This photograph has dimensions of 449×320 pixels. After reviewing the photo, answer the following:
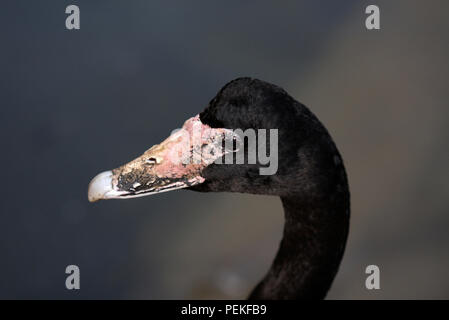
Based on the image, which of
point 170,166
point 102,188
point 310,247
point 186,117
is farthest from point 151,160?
point 186,117

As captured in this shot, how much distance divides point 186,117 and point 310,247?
90.8 inches

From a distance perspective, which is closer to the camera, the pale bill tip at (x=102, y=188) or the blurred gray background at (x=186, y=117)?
the pale bill tip at (x=102, y=188)

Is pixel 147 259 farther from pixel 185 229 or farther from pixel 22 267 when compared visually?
pixel 22 267

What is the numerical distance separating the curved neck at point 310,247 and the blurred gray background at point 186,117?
4.04 ft

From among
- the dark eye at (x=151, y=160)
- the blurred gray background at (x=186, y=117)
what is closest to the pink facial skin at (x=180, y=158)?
the dark eye at (x=151, y=160)

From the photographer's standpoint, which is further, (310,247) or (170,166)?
(310,247)

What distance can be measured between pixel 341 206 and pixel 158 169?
656 mm

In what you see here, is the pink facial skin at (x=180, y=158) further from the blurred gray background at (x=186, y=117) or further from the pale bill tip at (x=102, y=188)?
the blurred gray background at (x=186, y=117)

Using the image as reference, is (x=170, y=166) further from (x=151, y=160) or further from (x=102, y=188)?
(x=102, y=188)

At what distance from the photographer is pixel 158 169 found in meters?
1.66

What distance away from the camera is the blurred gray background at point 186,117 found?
3.17 meters

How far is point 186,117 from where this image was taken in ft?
12.7

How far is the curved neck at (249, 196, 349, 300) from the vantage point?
5.47 ft

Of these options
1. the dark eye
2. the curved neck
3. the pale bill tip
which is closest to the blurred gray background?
the curved neck
